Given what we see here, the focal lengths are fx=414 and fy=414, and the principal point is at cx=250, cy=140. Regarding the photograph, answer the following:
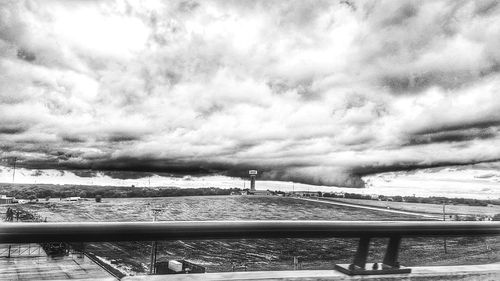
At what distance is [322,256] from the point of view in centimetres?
8481

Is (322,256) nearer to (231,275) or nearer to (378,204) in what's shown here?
(378,204)

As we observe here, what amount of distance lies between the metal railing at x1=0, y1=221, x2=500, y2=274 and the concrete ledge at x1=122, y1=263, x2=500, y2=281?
0.08 meters

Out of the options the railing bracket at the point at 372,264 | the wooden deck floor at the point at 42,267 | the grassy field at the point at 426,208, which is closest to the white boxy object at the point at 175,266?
the railing bracket at the point at 372,264

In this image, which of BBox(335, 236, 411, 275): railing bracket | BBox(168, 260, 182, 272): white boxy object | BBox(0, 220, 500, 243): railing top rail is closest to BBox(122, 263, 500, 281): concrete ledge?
BBox(335, 236, 411, 275): railing bracket

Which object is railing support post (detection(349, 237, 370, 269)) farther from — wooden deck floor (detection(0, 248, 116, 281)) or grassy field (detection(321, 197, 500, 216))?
grassy field (detection(321, 197, 500, 216))

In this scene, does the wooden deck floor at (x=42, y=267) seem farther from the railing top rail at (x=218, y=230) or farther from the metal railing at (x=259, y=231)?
the railing top rail at (x=218, y=230)

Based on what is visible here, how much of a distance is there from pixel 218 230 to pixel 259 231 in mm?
292

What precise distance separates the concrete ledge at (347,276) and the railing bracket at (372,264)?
41 mm

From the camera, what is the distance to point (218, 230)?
9.16 ft

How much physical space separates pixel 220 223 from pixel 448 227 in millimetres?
2077

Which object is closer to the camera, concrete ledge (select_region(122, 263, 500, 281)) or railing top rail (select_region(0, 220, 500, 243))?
railing top rail (select_region(0, 220, 500, 243))

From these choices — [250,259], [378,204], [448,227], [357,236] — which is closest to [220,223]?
[357,236]

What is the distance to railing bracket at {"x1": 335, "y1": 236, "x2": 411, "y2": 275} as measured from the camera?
344 centimetres

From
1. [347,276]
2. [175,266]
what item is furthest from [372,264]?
[175,266]
